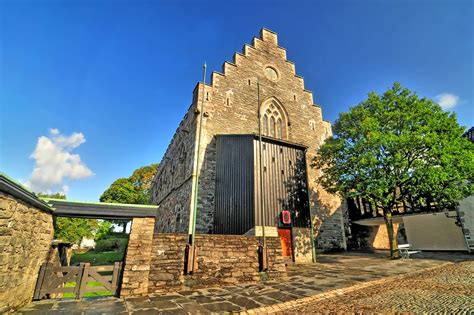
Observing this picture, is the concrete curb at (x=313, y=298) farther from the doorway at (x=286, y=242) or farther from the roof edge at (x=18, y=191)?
the doorway at (x=286, y=242)

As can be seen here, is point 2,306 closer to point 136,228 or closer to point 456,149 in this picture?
point 136,228

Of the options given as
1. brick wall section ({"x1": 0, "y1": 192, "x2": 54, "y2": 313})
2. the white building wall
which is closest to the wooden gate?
brick wall section ({"x1": 0, "y1": 192, "x2": 54, "y2": 313})

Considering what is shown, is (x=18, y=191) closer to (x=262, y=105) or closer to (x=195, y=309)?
(x=195, y=309)

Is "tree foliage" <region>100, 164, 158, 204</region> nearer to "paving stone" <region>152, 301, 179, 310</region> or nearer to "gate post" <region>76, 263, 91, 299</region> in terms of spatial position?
"gate post" <region>76, 263, 91, 299</region>

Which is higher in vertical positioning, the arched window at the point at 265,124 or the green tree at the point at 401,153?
the arched window at the point at 265,124

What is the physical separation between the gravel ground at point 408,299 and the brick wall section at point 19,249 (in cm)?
539

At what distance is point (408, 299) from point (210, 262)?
5.03m

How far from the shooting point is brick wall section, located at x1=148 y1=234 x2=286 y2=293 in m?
6.13

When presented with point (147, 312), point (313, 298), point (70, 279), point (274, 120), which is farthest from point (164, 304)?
point (274, 120)

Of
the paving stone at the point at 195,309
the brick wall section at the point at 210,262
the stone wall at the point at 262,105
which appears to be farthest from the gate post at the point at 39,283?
the stone wall at the point at 262,105

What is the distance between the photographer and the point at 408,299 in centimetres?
472

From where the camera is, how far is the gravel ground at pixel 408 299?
4.12 m

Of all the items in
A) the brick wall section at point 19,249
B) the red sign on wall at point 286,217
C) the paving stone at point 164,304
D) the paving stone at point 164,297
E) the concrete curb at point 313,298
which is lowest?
the paving stone at point 164,297

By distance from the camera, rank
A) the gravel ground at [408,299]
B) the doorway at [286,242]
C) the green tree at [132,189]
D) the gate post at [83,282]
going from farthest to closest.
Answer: the green tree at [132,189], the doorway at [286,242], the gate post at [83,282], the gravel ground at [408,299]
